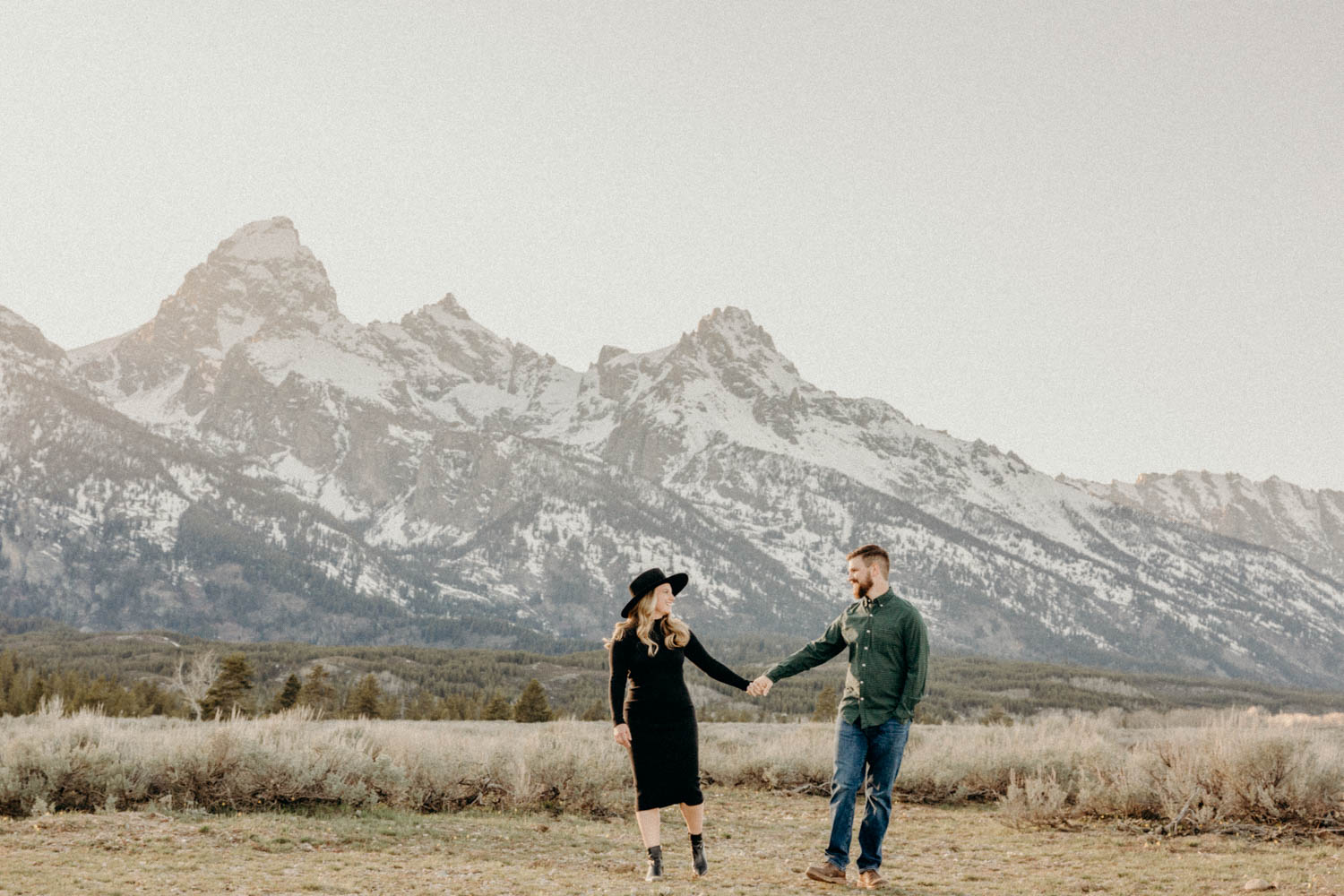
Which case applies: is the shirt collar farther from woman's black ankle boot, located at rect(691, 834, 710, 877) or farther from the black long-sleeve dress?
woman's black ankle boot, located at rect(691, 834, 710, 877)

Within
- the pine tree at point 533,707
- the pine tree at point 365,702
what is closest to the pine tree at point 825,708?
the pine tree at point 533,707

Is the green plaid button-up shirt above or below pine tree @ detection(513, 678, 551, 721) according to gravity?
above

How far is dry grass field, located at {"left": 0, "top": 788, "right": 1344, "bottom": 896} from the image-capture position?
7.83 m

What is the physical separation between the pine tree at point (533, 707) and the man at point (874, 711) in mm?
48686

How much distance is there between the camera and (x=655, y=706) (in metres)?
8.39

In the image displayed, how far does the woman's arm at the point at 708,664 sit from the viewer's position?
28.1 ft

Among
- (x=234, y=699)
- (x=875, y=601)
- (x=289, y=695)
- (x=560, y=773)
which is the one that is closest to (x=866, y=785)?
(x=875, y=601)

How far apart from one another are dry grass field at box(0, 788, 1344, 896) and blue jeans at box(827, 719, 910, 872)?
0.36m

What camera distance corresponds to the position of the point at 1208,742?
1199 cm

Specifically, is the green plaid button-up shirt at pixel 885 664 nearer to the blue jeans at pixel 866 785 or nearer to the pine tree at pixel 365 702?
the blue jeans at pixel 866 785

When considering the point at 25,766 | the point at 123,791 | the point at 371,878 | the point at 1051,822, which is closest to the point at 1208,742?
the point at 1051,822

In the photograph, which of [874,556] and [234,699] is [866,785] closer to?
[874,556]

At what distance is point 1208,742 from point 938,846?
411 cm

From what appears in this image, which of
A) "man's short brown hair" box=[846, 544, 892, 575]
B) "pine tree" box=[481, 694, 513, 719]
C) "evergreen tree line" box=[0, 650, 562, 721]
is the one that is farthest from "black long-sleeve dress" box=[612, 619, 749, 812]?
"pine tree" box=[481, 694, 513, 719]
